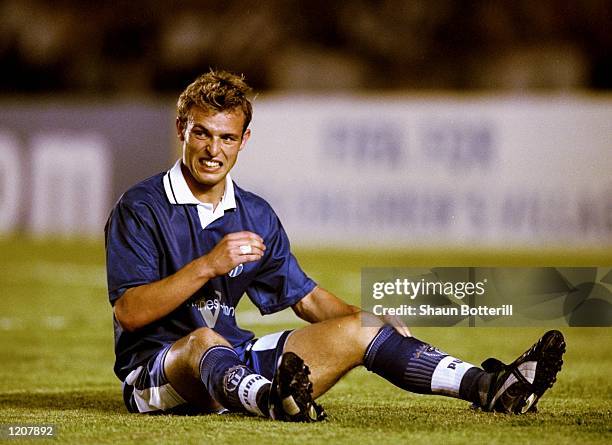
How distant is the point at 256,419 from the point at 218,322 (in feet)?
1.36

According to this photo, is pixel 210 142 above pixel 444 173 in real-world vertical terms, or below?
below

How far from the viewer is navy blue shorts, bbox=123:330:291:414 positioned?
13.1 feet

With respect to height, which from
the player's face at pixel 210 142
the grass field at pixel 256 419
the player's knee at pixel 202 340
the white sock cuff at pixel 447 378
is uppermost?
the player's face at pixel 210 142

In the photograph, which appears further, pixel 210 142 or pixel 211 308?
pixel 211 308

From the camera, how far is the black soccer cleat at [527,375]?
12.4ft

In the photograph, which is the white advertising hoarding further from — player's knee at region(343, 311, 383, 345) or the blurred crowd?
player's knee at region(343, 311, 383, 345)

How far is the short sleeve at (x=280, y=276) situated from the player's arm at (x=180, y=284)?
0.55 meters

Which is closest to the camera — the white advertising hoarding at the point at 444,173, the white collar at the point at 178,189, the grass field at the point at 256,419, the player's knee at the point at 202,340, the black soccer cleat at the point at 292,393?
the black soccer cleat at the point at 292,393

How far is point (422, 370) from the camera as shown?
3.96m

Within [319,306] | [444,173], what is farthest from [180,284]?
[444,173]

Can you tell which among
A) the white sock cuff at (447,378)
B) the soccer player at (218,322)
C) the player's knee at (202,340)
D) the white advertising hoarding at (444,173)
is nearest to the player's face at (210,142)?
the soccer player at (218,322)

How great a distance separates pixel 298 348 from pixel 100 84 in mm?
9079

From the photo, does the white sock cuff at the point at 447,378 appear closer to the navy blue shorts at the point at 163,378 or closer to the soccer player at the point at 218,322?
the soccer player at the point at 218,322

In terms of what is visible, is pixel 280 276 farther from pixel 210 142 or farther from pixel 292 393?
pixel 292 393
